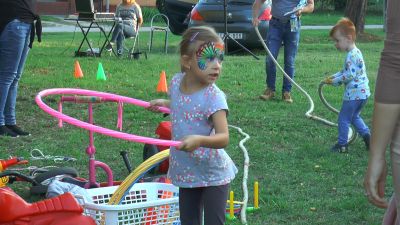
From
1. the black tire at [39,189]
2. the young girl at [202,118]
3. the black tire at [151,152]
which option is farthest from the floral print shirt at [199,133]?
the black tire at [151,152]

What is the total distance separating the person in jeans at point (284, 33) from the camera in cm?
941

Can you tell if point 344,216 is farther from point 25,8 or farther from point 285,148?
point 25,8

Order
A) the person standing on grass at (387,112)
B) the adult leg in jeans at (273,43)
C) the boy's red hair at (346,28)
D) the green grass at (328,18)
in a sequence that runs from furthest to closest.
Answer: the green grass at (328,18) < the adult leg in jeans at (273,43) < the boy's red hair at (346,28) < the person standing on grass at (387,112)

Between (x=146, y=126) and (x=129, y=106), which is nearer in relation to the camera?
(x=146, y=126)

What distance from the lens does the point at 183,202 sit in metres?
3.96

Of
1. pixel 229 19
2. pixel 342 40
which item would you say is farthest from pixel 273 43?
pixel 229 19

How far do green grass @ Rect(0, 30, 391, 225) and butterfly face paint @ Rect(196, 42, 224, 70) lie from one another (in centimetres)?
19

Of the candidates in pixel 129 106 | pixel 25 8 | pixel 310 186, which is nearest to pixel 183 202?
pixel 310 186

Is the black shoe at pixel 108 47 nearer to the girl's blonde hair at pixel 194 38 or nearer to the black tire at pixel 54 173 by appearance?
the black tire at pixel 54 173

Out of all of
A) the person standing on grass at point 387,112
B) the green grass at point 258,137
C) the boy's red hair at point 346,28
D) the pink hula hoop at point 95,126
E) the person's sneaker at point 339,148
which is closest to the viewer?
the person standing on grass at point 387,112

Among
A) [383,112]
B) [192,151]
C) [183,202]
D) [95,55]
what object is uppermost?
[383,112]

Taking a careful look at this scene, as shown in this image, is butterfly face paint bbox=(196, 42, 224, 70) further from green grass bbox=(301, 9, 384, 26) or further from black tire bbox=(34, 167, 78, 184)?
green grass bbox=(301, 9, 384, 26)

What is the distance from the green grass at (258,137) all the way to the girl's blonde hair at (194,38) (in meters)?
0.11

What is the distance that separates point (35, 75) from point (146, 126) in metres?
4.06
